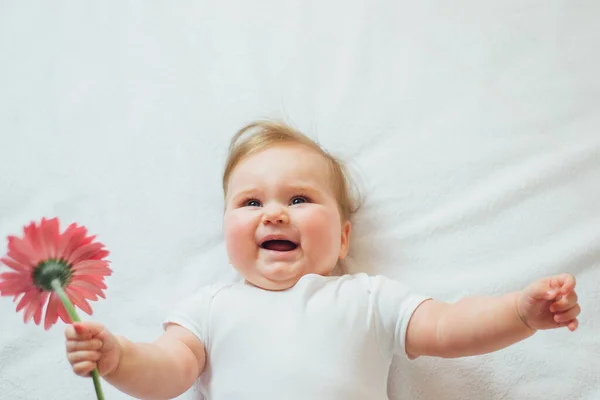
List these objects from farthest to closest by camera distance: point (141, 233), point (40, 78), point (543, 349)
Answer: point (40, 78) → point (141, 233) → point (543, 349)

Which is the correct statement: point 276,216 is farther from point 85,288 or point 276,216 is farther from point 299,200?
point 85,288

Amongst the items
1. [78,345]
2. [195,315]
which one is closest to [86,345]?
[78,345]

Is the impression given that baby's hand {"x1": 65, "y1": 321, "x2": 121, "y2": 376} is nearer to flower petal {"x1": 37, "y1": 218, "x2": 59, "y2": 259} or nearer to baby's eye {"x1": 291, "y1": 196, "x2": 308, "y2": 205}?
flower petal {"x1": 37, "y1": 218, "x2": 59, "y2": 259}

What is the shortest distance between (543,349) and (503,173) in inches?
11.0

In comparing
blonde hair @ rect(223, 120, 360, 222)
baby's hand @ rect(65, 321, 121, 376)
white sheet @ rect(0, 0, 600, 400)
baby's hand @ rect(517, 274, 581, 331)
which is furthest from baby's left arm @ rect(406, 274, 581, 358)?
baby's hand @ rect(65, 321, 121, 376)

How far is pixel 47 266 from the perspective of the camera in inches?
22.0

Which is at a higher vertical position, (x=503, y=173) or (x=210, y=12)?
(x=210, y=12)

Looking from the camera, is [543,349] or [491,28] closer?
[543,349]

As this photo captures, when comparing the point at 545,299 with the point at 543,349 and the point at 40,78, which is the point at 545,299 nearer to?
the point at 543,349

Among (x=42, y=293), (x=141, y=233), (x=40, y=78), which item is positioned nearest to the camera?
(x=42, y=293)

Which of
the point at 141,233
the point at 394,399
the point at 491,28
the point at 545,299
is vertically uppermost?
the point at 491,28

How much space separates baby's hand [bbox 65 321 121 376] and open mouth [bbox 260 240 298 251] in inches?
11.5

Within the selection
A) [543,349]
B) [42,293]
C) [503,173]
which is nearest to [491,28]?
[503,173]

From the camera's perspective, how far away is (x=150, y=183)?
3.60 ft
